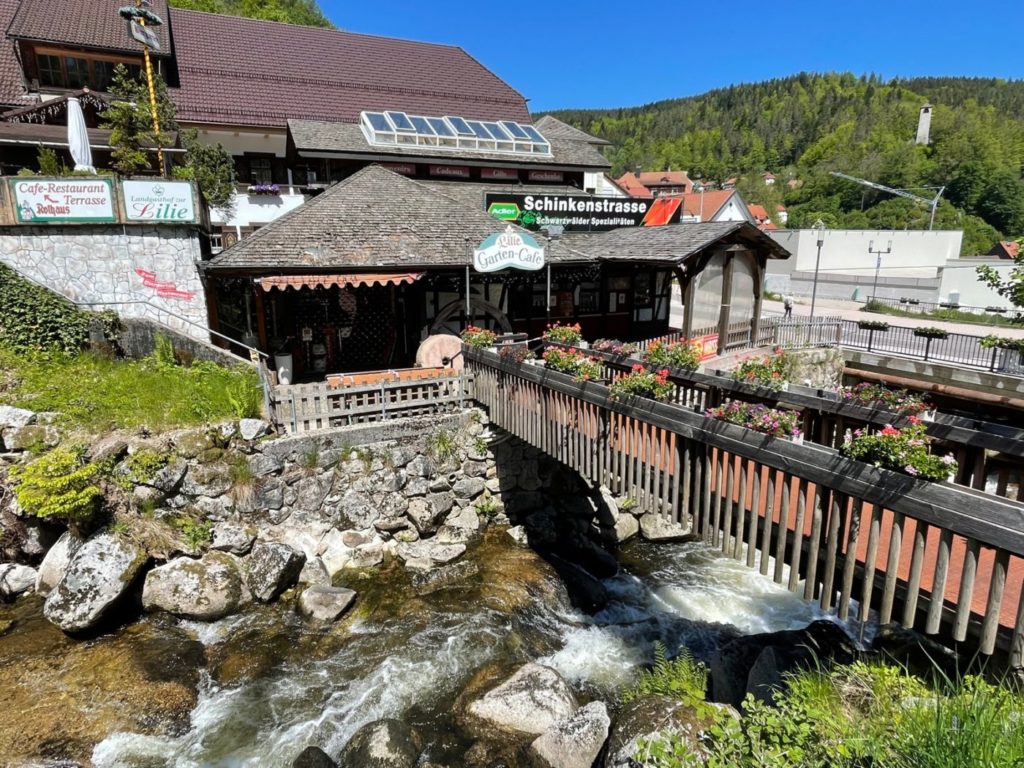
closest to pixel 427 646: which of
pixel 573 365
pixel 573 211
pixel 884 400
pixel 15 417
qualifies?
pixel 573 365

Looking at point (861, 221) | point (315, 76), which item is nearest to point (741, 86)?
point (861, 221)

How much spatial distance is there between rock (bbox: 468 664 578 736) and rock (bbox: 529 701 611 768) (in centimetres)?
27

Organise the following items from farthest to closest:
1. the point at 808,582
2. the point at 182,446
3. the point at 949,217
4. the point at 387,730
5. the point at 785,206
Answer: the point at 785,206, the point at 949,217, the point at 182,446, the point at 387,730, the point at 808,582

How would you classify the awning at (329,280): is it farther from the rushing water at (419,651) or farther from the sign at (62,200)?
the rushing water at (419,651)

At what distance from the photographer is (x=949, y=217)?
80.2 meters

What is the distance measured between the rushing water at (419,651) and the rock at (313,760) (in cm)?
25

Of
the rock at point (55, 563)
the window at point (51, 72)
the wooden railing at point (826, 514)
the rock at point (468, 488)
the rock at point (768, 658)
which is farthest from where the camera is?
the window at point (51, 72)

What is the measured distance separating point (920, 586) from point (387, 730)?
6269 millimetres

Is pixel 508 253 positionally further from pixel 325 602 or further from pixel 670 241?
pixel 325 602

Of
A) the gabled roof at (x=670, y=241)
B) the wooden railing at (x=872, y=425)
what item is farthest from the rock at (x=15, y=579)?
the gabled roof at (x=670, y=241)

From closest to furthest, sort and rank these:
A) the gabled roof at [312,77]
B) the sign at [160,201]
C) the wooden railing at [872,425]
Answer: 1. the wooden railing at [872,425]
2. the sign at [160,201]
3. the gabled roof at [312,77]

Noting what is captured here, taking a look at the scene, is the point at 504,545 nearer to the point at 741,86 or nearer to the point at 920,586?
the point at 920,586

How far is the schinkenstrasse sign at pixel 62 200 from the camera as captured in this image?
515 inches

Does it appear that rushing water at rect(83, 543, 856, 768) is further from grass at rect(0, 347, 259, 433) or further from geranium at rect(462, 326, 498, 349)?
geranium at rect(462, 326, 498, 349)
